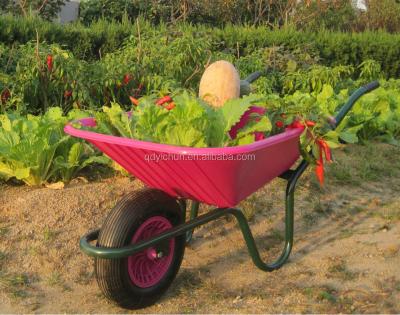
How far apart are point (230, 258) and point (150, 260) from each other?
0.61 metres

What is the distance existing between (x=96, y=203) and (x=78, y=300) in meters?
0.81

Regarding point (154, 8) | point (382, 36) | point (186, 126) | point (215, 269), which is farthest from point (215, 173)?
point (154, 8)

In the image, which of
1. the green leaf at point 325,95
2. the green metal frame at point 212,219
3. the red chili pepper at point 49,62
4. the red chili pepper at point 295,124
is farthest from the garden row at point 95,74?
the red chili pepper at point 295,124

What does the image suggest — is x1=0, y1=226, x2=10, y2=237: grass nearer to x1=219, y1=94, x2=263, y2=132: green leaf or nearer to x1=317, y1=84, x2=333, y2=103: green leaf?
x1=219, y1=94, x2=263, y2=132: green leaf

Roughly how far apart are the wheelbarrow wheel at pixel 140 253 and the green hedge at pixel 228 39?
311cm

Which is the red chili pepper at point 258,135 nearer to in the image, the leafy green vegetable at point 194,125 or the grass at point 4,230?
the leafy green vegetable at point 194,125

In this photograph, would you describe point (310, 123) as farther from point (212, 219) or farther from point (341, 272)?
point (341, 272)

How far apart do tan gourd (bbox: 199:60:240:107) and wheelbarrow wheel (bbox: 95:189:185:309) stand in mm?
549

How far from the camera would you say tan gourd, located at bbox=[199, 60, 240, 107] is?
8.62 feet

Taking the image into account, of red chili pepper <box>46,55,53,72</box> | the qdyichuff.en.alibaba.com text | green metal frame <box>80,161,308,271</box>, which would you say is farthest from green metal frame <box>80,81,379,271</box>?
red chili pepper <box>46,55,53,72</box>

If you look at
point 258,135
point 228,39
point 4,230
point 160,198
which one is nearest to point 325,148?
point 258,135

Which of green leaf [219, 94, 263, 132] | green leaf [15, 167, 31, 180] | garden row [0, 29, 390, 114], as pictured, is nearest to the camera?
green leaf [219, 94, 263, 132]

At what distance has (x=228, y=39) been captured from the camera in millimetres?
7766

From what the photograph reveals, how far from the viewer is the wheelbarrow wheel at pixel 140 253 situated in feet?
7.26
